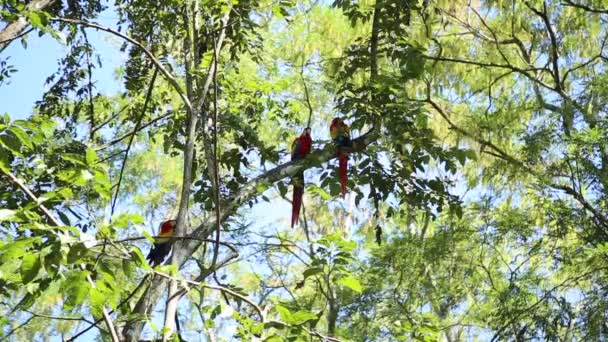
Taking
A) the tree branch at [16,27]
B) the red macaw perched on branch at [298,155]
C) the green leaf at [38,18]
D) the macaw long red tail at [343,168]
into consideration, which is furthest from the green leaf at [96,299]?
the red macaw perched on branch at [298,155]

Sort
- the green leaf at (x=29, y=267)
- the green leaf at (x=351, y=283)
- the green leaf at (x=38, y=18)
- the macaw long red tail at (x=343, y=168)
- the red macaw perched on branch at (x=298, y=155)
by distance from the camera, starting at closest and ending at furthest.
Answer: the green leaf at (x=29, y=267) < the green leaf at (x=351, y=283) < the green leaf at (x=38, y=18) < the macaw long red tail at (x=343, y=168) < the red macaw perched on branch at (x=298, y=155)

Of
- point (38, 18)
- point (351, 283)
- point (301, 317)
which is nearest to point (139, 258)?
point (301, 317)

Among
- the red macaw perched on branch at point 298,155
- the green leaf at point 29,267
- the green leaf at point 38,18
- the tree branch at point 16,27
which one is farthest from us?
the red macaw perched on branch at point 298,155

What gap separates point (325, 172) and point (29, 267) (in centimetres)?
156

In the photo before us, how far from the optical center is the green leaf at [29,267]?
1.17 meters

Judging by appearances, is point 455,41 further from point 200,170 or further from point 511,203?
point 200,170

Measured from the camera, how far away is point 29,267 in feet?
3.86

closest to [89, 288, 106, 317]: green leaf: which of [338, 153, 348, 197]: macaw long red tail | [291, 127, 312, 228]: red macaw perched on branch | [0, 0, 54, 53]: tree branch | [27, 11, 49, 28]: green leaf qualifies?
[27, 11, 49, 28]: green leaf

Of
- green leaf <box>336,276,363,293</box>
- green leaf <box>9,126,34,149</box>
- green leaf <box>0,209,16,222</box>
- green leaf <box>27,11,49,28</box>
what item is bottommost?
green leaf <box>0,209,16,222</box>

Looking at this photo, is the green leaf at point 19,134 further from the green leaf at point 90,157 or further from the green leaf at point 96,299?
the green leaf at point 96,299

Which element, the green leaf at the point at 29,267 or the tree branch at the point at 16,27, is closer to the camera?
the green leaf at the point at 29,267

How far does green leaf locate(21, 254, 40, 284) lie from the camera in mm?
1170

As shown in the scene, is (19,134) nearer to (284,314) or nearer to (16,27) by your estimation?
(284,314)

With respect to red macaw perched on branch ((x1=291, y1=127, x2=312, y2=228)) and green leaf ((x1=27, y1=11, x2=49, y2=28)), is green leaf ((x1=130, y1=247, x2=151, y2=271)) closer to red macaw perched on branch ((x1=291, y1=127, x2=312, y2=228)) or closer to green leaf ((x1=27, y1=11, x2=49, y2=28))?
green leaf ((x1=27, y1=11, x2=49, y2=28))
